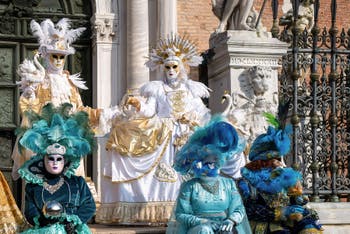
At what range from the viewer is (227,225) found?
839cm

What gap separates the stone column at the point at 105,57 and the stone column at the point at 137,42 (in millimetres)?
274

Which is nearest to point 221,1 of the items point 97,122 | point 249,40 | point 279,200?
point 249,40

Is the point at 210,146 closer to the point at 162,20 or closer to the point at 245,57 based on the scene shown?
the point at 245,57

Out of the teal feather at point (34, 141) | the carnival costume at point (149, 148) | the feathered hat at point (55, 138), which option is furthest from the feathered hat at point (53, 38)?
the teal feather at point (34, 141)

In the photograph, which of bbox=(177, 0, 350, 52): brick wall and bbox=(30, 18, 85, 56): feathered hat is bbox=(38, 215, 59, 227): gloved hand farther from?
bbox=(177, 0, 350, 52): brick wall

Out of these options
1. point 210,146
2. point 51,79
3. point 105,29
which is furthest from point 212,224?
point 105,29

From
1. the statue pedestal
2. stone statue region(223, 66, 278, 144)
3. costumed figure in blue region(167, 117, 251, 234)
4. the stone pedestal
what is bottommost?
the stone pedestal

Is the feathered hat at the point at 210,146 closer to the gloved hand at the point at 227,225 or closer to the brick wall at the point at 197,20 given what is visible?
the gloved hand at the point at 227,225

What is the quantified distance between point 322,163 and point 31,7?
5.37 m

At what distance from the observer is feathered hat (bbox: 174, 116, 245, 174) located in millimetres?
8594

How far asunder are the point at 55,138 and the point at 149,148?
2.56 meters

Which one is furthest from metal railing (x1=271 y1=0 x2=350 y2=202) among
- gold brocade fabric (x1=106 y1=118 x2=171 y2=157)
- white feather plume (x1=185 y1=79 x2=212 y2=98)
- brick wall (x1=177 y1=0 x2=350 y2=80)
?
brick wall (x1=177 y1=0 x2=350 y2=80)

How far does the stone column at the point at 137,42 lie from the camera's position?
1405 cm

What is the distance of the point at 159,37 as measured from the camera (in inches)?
560
